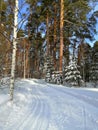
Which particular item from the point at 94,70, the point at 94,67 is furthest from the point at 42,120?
the point at 94,67

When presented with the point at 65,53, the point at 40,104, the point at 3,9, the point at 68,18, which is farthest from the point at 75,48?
the point at 40,104

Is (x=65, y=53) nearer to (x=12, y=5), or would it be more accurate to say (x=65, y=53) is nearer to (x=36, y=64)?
(x=36, y=64)

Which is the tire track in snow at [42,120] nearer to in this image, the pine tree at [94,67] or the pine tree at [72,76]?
the pine tree at [72,76]

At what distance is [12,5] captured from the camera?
42.1 ft

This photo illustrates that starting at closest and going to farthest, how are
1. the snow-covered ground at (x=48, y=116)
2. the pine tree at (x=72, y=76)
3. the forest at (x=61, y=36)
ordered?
the snow-covered ground at (x=48, y=116) → the forest at (x=61, y=36) → the pine tree at (x=72, y=76)

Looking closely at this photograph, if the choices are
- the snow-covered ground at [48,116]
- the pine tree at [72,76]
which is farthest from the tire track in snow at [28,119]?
the pine tree at [72,76]

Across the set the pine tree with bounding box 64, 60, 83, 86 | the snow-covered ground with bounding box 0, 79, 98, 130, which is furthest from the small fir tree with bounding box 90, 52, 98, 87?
the snow-covered ground with bounding box 0, 79, 98, 130

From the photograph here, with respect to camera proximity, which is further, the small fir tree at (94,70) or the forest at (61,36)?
the small fir tree at (94,70)

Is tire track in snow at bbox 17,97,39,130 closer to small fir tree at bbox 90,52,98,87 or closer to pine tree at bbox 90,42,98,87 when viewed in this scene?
pine tree at bbox 90,42,98,87

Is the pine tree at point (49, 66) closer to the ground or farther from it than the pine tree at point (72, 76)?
farther from it

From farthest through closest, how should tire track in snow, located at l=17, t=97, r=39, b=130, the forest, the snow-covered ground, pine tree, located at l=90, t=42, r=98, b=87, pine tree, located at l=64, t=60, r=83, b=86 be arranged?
1. pine tree, located at l=90, t=42, r=98, b=87
2. pine tree, located at l=64, t=60, r=83, b=86
3. the forest
4. the snow-covered ground
5. tire track in snow, located at l=17, t=97, r=39, b=130

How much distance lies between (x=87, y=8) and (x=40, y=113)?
1989 cm

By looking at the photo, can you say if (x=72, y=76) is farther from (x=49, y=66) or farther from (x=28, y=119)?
(x=28, y=119)

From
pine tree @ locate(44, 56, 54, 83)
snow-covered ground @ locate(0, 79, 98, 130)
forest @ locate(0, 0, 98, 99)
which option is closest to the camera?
snow-covered ground @ locate(0, 79, 98, 130)
